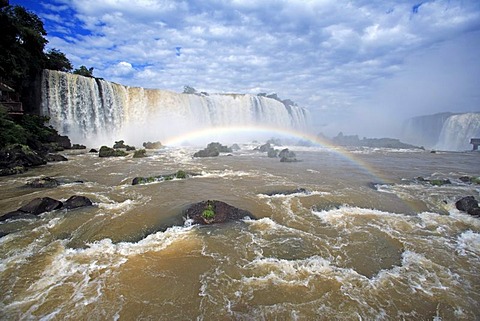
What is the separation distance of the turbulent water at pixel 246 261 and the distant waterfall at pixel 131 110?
2048cm

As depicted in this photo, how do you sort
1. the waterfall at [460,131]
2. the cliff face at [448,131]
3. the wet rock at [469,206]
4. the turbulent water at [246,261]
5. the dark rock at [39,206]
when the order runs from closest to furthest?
the turbulent water at [246,261] → the dark rock at [39,206] → the wet rock at [469,206] → the waterfall at [460,131] → the cliff face at [448,131]

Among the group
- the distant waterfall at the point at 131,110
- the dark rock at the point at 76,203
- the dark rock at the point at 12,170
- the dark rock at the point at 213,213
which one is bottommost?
the dark rock at the point at 12,170

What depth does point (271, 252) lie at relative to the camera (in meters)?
5.48

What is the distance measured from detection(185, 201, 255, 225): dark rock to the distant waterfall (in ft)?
86.5

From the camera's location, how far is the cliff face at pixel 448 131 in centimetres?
4975

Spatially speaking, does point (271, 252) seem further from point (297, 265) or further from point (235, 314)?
point (235, 314)

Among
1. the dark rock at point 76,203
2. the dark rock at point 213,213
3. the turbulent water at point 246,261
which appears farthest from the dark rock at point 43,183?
the dark rock at point 213,213

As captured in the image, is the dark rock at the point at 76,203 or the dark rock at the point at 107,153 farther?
the dark rock at the point at 107,153

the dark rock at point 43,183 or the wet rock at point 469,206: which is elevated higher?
the wet rock at point 469,206

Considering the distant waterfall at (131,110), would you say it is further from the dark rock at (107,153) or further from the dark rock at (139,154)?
the dark rock at (139,154)

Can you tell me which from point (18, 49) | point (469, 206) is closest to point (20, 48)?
point (18, 49)

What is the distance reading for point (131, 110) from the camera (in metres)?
32.8

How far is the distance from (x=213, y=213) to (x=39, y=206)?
5.66 m

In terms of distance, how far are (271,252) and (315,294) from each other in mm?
1516
